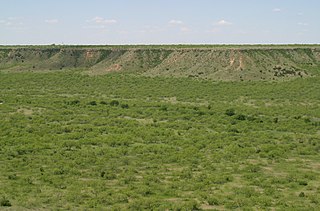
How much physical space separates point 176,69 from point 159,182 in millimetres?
72388

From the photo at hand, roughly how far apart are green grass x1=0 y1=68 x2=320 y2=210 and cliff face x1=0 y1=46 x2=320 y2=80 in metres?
22.9

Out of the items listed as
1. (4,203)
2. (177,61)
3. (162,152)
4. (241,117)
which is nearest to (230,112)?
(241,117)

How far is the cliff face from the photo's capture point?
3477 inches

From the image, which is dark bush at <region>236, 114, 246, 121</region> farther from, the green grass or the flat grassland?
the green grass

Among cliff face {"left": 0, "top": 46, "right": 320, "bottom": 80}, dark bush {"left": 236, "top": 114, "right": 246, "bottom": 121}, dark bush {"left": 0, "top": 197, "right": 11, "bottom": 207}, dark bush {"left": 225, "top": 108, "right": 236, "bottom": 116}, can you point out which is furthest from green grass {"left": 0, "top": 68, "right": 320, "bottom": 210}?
cliff face {"left": 0, "top": 46, "right": 320, "bottom": 80}

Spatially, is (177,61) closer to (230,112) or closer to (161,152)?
(230,112)

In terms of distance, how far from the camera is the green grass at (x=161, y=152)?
22531 mm

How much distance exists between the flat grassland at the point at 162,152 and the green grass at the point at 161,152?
7cm

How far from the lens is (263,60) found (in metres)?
94.2

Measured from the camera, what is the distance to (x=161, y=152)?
107 ft

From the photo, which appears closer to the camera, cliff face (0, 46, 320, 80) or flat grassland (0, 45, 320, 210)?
flat grassland (0, 45, 320, 210)

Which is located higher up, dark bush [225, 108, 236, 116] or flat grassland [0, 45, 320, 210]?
dark bush [225, 108, 236, 116]

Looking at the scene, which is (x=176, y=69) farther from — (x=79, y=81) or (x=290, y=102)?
(x=290, y=102)

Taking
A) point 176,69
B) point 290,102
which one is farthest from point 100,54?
point 290,102
